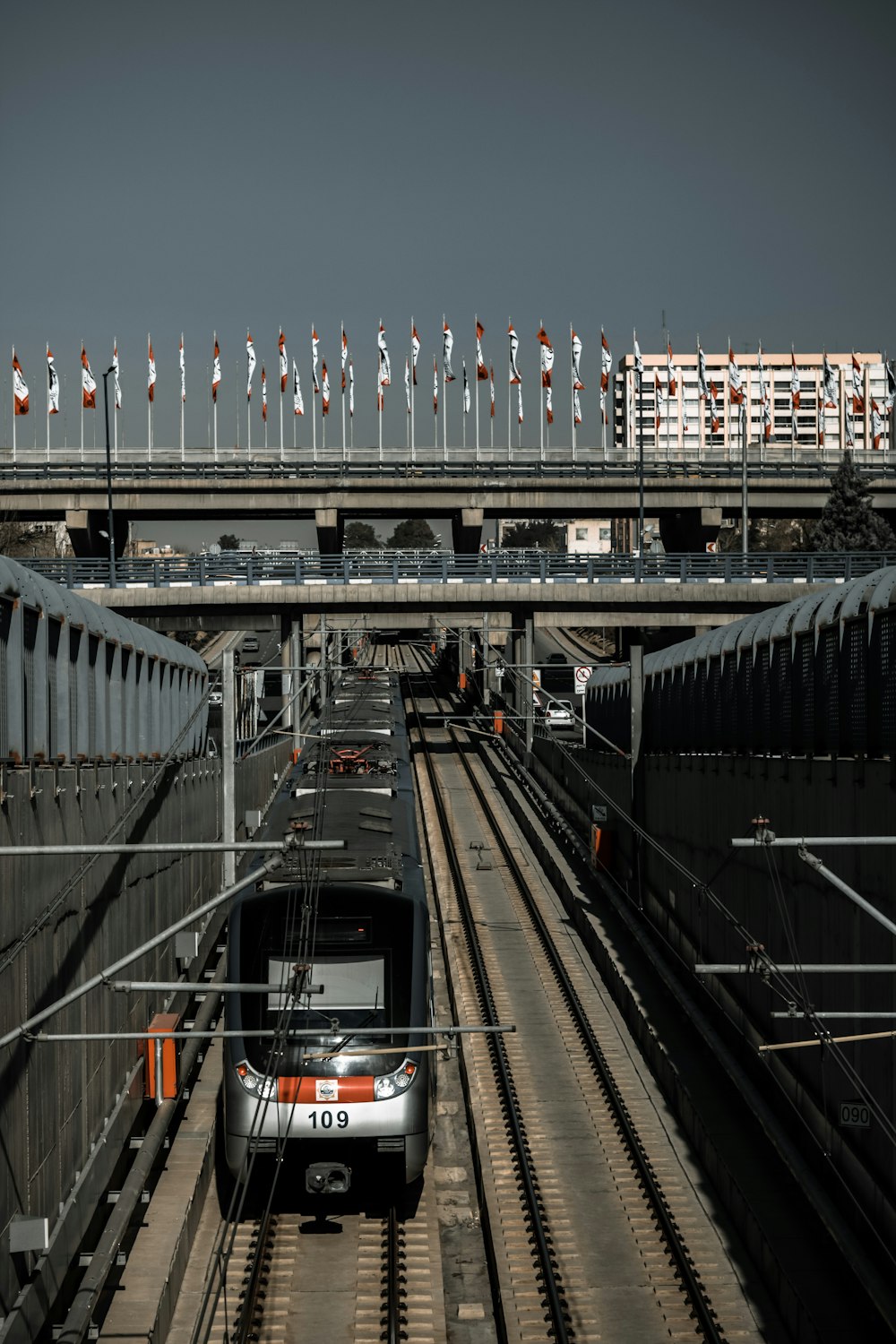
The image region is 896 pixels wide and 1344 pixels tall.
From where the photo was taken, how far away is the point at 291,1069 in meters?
A: 15.1

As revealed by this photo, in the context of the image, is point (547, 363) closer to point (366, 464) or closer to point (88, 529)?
point (366, 464)

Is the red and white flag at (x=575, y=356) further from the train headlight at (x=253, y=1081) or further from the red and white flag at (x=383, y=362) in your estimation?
the train headlight at (x=253, y=1081)

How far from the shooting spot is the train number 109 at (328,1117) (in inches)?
592

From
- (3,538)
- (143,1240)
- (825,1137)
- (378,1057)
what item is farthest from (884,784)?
(3,538)

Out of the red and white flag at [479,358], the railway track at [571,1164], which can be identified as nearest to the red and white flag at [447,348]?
the red and white flag at [479,358]

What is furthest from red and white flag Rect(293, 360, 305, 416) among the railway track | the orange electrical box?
the orange electrical box

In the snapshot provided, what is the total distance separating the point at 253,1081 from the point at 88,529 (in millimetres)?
63000

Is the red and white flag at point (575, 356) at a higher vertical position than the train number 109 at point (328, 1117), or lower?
higher

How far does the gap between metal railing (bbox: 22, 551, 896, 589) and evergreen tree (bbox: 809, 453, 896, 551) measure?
16766mm

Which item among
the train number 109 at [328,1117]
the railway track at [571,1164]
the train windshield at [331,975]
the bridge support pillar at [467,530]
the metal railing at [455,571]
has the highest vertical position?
the bridge support pillar at [467,530]

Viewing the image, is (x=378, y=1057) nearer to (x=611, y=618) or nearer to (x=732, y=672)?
(x=732, y=672)

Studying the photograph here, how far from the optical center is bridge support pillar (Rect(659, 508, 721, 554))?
7638cm

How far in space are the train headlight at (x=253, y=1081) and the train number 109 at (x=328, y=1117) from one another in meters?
0.49

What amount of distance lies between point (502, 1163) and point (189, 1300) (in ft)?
18.2
